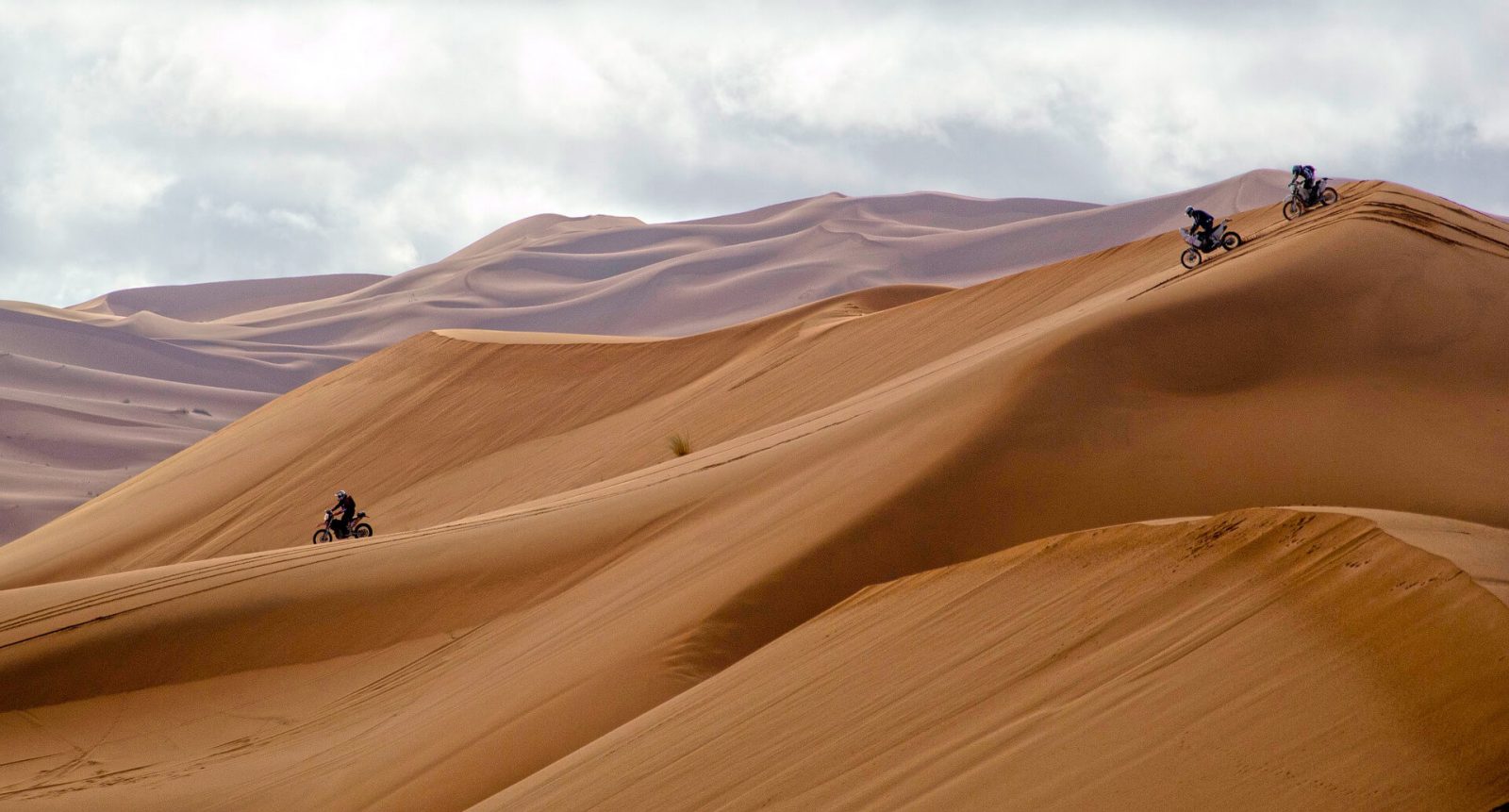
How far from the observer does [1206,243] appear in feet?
47.2

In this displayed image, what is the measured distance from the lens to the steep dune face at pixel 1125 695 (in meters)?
3.65

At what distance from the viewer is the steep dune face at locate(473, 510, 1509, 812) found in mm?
3646

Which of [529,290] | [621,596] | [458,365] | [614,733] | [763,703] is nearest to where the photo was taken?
[763,703]

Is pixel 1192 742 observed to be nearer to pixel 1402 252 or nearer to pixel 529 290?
pixel 1402 252

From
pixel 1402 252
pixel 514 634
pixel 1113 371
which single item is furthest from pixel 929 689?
pixel 1402 252

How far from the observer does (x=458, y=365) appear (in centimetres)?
2727

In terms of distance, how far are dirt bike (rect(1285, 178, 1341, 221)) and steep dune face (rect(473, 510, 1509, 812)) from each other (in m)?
10.8

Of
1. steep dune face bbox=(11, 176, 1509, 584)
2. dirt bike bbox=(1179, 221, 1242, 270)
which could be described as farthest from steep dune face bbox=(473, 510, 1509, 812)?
dirt bike bbox=(1179, 221, 1242, 270)

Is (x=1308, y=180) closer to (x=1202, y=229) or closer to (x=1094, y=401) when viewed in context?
(x=1202, y=229)

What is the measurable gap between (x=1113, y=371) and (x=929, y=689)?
5.80 metres

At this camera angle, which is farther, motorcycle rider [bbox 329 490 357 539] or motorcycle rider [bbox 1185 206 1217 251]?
motorcycle rider [bbox 329 490 357 539]

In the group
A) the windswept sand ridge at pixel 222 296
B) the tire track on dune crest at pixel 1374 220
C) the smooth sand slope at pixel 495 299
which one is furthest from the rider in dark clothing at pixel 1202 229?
the windswept sand ridge at pixel 222 296

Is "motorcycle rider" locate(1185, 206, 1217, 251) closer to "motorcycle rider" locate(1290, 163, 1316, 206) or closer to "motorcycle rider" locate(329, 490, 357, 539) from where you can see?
"motorcycle rider" locate(1290, 163, 1316, 206)

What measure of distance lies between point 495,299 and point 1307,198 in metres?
96.9
